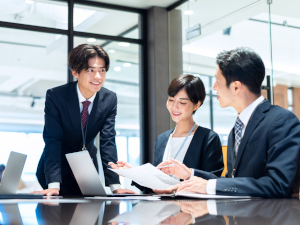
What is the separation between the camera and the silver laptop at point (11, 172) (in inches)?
69.9

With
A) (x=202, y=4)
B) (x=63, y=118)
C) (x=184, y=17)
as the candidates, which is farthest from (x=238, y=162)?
(x=184, y=17)

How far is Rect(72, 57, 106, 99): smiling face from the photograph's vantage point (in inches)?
90.3

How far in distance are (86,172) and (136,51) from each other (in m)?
4.39

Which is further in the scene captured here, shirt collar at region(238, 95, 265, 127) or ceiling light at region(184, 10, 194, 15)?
ceiling light at region(184, 10, 194, 15)

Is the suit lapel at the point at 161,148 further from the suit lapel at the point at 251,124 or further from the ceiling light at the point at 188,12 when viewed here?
the ceiling light at the point at 188,12

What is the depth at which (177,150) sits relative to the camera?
2.22 m

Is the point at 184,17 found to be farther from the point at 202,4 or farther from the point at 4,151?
the point at 4,151

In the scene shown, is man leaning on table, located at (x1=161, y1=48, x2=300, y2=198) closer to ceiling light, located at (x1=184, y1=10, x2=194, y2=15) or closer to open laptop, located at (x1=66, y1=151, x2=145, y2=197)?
open laptop, located at (x1=66, y1=151, x2=145, y2=197)

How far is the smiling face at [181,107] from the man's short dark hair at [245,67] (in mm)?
657

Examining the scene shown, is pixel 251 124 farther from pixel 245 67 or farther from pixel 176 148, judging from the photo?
pixel 176 148

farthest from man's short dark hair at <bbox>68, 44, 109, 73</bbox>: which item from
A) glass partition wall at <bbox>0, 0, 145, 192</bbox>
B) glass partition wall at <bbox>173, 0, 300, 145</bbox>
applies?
glass partition wall at <bbox>0, 0, 145, 192</bbox>

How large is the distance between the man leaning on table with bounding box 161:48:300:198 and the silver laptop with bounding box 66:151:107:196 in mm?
310

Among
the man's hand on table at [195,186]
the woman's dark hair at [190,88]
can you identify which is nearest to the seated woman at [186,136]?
the woman's dark hair at [190,88]

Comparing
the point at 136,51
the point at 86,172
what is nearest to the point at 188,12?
the point at 136,51
